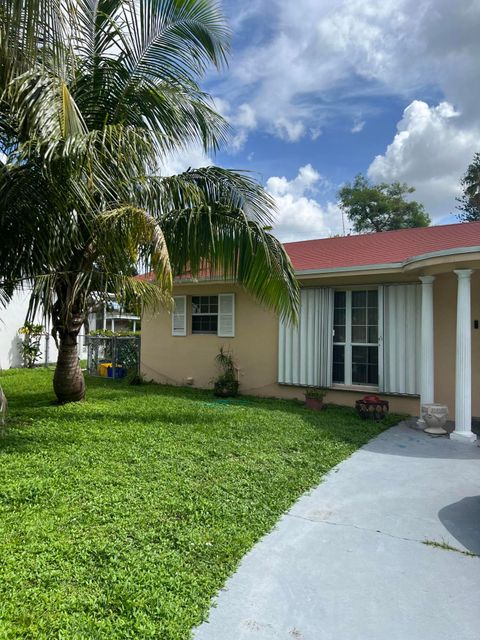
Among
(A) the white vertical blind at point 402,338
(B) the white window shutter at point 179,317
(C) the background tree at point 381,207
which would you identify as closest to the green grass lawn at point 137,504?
(A) the white vertical blind at point 402,338

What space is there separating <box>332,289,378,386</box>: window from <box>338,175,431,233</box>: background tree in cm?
2577

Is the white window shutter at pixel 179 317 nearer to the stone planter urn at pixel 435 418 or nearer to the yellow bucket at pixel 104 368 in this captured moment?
the yellow bucket at pixel 104 368

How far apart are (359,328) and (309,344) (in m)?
1.19

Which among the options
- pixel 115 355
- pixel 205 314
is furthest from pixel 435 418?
pixel 115 355

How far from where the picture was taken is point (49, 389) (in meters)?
10.4

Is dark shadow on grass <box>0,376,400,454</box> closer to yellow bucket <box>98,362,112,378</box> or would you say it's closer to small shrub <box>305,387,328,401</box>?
small shrub <box>305,387,328,401</box>

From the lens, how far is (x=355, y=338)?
8945 millimetres

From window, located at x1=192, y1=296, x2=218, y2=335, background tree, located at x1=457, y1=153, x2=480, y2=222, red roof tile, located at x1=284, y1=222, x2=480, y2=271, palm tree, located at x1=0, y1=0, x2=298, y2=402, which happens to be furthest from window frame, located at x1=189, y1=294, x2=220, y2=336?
background tree, located at x1=457, y1=153, x2=480, y2=222

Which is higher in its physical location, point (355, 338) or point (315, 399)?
point (355, 338)

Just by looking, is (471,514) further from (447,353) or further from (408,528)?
(447,353)

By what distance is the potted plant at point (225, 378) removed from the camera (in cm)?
1005

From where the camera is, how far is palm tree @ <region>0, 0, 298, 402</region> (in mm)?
5184

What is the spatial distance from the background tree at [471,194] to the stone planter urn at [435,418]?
23271mm

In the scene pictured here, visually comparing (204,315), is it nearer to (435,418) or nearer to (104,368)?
(104,368)
